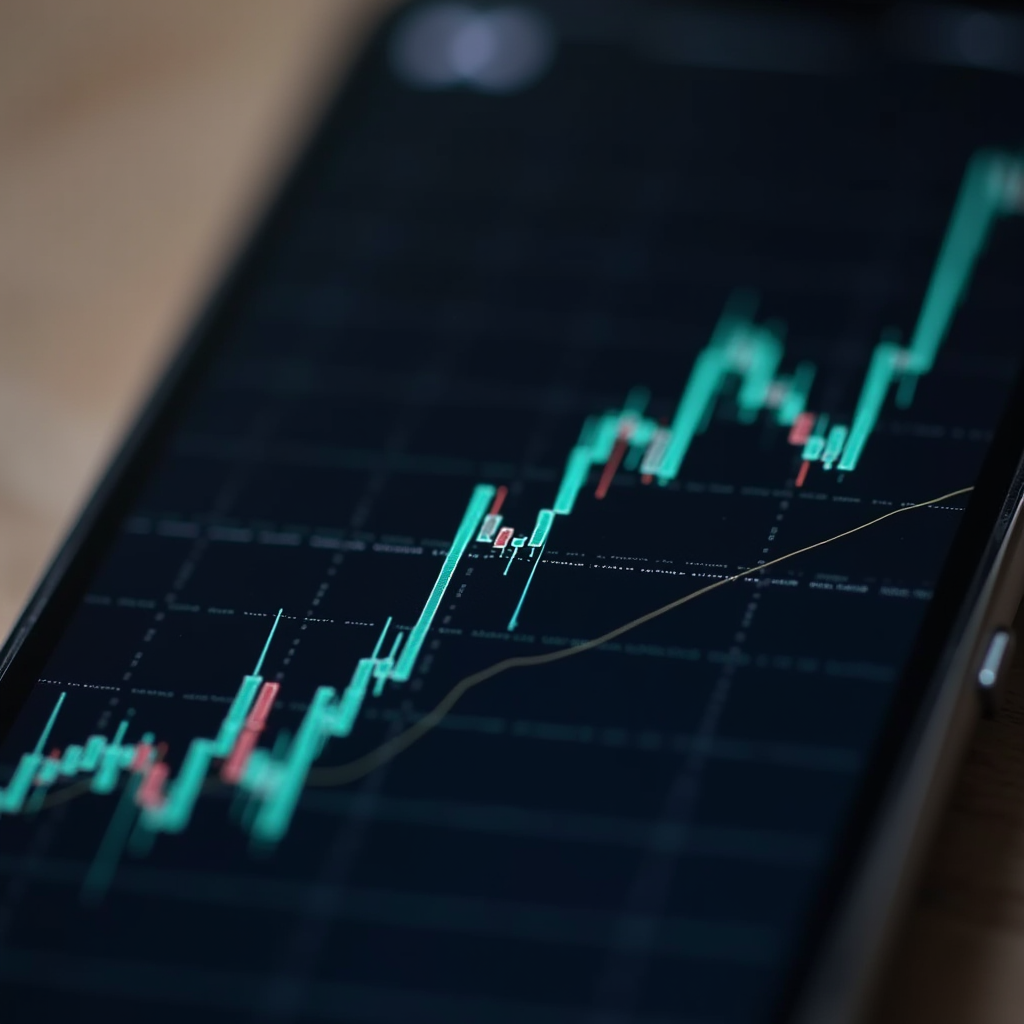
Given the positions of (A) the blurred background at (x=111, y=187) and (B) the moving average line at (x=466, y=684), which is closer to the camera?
(B) the moving average line at (x=466, y=684)

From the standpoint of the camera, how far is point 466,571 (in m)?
0.47

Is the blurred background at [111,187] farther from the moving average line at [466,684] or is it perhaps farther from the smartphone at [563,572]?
the moving average line at [466,684]

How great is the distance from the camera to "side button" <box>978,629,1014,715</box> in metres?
Answer: 0.41

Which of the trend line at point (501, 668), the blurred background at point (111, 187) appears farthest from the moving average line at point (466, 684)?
the blurred background at point (111, 187)

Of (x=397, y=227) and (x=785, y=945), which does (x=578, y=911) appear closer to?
(x=785, y=945)

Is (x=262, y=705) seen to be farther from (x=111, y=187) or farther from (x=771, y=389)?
(x=111, y=187)

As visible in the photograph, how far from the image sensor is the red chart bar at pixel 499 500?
491mm

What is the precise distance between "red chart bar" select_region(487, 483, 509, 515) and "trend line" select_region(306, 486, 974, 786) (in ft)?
0.23

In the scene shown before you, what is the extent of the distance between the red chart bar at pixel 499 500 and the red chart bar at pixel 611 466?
0.11 ft

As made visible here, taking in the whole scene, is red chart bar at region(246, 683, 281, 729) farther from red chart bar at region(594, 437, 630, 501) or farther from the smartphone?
red chart bar at region(594, 437, 630, 501)

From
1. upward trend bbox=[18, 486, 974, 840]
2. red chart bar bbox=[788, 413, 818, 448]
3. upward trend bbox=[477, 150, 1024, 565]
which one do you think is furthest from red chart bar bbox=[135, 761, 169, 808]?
red chart bar bbox=[788, 413, 818, 448]

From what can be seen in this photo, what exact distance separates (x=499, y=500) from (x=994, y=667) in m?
0.18

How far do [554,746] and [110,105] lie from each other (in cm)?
52

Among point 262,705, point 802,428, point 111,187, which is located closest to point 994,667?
point 802,428
